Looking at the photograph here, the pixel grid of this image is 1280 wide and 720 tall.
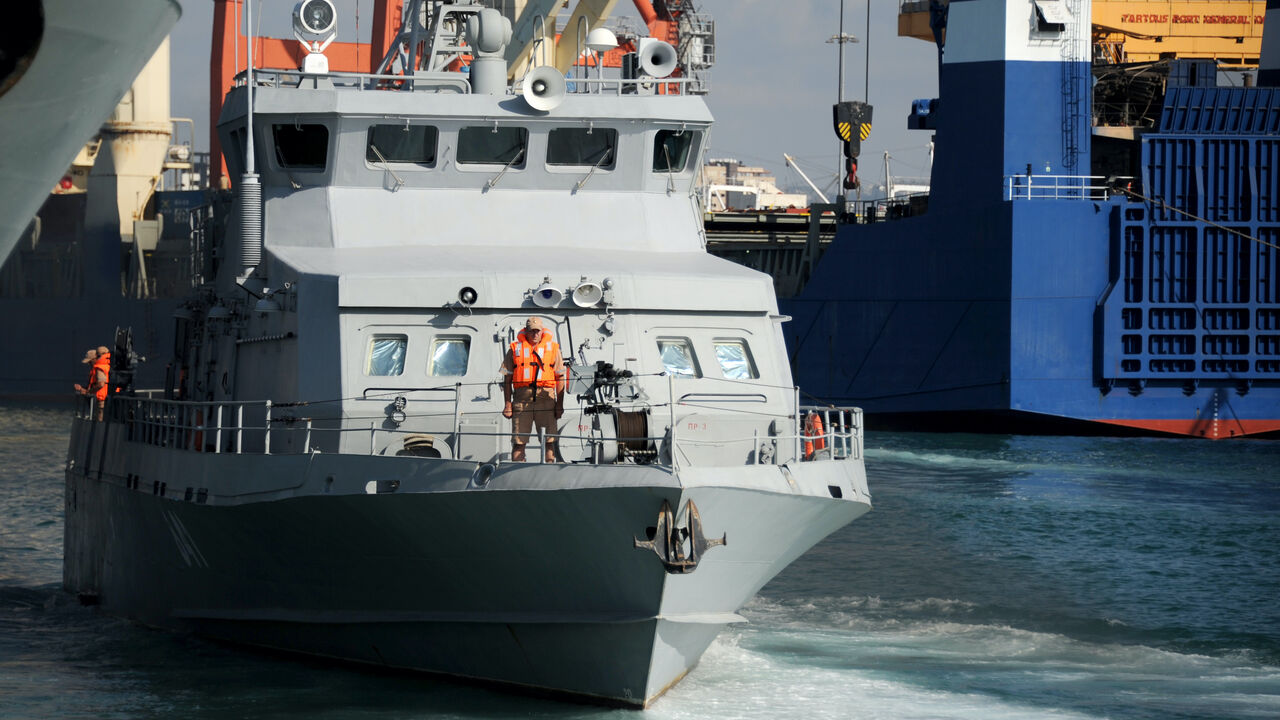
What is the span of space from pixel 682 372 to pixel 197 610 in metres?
4.80

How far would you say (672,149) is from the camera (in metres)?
13.5

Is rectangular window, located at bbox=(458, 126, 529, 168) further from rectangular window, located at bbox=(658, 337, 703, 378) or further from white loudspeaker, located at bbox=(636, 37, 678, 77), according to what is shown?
rectangular window, located at bbox=(658, 337, 703, 378)

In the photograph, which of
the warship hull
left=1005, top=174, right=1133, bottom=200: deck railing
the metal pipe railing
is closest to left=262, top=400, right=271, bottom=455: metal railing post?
the metal pipe railing

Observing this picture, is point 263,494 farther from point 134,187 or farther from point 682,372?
point 134,187

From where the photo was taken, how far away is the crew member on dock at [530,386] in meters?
10.8

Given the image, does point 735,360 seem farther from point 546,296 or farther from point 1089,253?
point 1089,253

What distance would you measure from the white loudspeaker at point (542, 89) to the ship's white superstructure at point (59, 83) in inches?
187

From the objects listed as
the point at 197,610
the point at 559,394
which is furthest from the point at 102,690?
the point at 559,394

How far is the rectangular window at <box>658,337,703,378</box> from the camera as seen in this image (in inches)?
465

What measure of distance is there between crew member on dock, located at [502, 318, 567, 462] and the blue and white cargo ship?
73.1 feet

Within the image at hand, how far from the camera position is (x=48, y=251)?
5600cm

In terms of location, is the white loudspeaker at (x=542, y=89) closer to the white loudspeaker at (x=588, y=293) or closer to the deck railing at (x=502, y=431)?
the white loudspeaker at (x=588, y=293)

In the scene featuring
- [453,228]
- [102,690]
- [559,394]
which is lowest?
[102,690]

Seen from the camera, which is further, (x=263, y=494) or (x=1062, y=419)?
(x=1062, y=419)
